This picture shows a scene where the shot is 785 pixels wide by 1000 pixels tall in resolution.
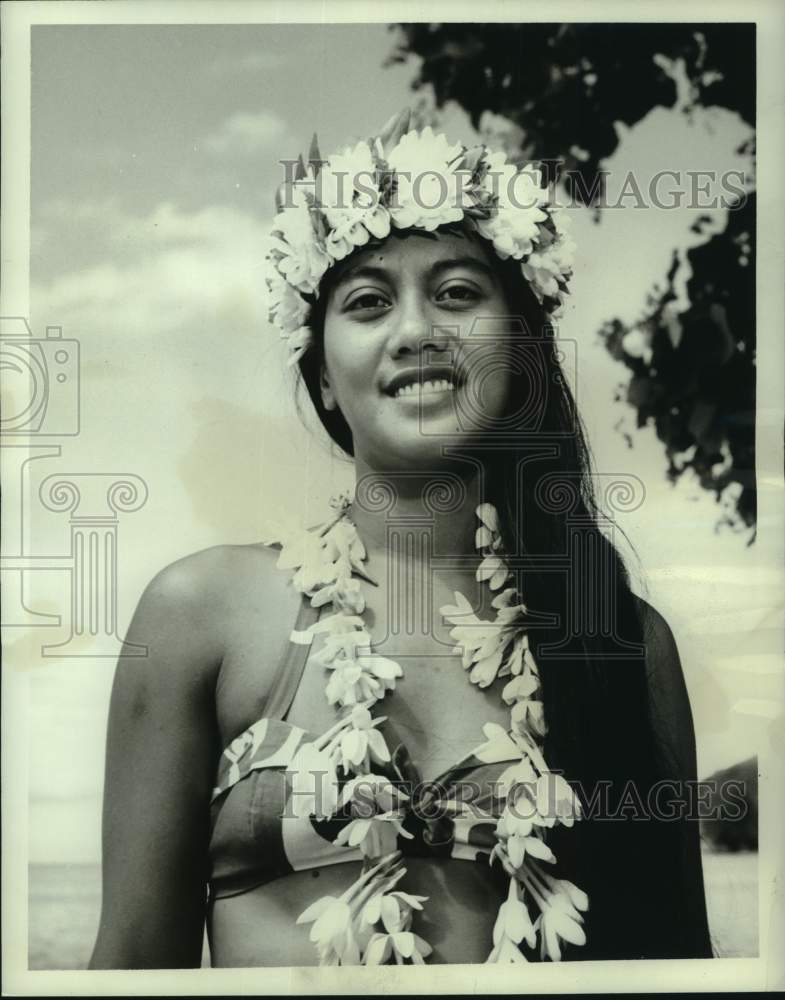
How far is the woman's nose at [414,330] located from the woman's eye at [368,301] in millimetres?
44

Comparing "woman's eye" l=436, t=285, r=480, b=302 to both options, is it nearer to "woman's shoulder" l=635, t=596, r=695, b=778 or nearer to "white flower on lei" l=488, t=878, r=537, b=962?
"woman's shoulder" l=635, t=596, r=695, b=778

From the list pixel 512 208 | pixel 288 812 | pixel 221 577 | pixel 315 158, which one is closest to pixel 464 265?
pixel 512 208

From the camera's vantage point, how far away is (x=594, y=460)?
138 inches

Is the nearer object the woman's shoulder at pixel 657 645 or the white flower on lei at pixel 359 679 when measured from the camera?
the white flower on lei at pixel 359 679

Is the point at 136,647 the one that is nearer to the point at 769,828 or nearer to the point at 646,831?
the point at 646,831

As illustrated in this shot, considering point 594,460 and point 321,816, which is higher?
point 594,460

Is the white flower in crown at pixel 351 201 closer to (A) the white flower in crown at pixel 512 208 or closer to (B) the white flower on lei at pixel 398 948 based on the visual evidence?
(A) the white flower in crown at pixel 512 208

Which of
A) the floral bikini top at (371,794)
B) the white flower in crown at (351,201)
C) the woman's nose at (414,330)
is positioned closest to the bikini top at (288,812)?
the floral bikini top at (371,794)

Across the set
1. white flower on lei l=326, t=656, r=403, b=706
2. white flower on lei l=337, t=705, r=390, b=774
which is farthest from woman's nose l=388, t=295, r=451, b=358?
white flower on lei l=337, t=705, r=390, b=774

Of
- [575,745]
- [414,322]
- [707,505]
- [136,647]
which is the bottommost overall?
[575,745]

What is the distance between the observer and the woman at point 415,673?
339cm

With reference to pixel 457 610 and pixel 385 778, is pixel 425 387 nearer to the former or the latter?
pixel 457 610

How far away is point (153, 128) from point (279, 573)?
1.09 meters

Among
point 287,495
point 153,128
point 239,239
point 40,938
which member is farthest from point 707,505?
point 40,938
